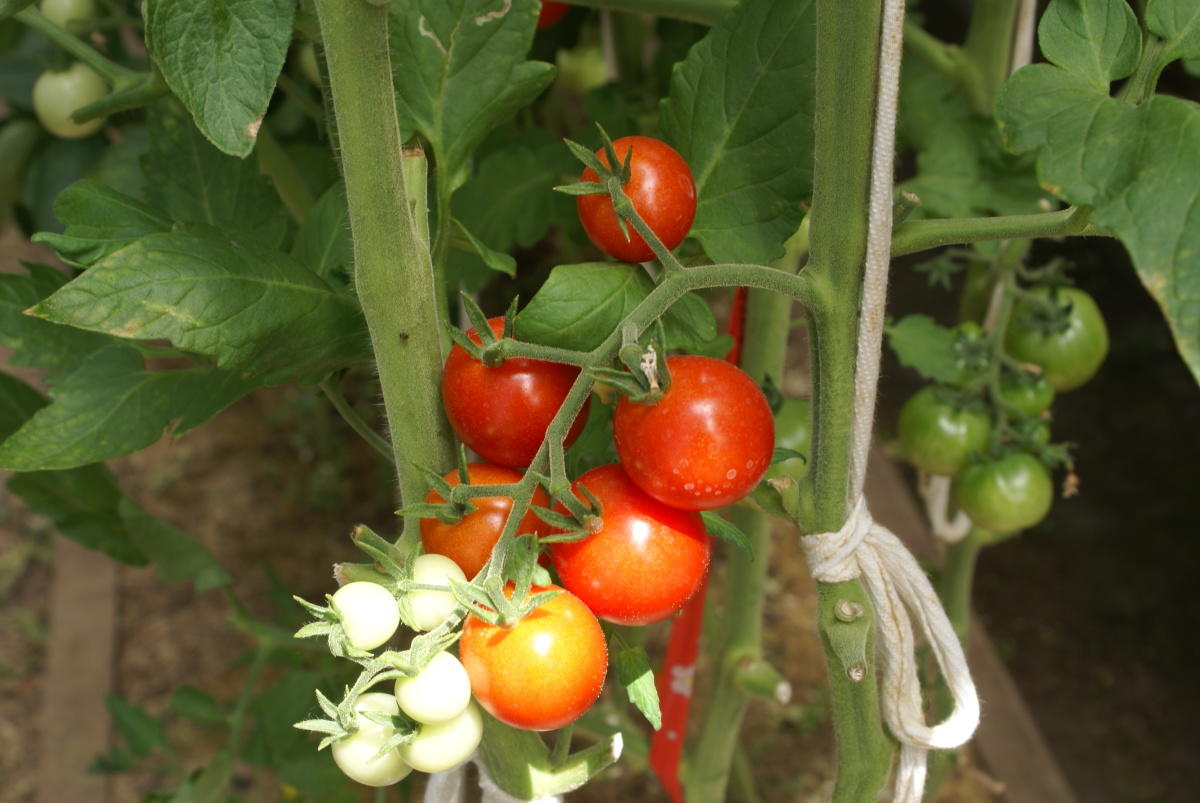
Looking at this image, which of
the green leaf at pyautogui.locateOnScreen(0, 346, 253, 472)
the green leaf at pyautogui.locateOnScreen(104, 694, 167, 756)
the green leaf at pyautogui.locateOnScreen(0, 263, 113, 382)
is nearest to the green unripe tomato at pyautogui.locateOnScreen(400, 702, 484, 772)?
the green leaf at pyautogui.locateOnScreen(0, 346, 253, 472)

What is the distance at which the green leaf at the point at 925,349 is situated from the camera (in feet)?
2.73

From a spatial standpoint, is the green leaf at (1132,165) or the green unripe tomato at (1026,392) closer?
the green leaf at (1132,165)

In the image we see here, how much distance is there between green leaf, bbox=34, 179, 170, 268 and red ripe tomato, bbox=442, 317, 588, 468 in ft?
0.61

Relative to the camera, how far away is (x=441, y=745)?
0.40 m

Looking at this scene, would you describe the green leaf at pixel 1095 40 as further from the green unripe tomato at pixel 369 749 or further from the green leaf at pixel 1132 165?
the green unripe tomato at pixel 369 749

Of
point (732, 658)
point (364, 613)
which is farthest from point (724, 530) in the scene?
point (732, 658)

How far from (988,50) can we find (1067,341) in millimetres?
236

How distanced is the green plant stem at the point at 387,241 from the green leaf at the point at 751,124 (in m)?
0.13

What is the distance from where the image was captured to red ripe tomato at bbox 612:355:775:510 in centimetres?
41

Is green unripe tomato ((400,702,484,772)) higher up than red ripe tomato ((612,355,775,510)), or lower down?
lower down

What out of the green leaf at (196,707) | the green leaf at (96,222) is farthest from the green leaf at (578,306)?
the green leaf at (196,707)

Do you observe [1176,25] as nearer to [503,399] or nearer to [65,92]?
[503,399]

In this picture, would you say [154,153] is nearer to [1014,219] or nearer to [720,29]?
[720,29]

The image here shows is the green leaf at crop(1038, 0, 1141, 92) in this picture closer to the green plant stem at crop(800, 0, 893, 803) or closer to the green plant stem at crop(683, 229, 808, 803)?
the green plant stem at crop(800, 0, 893, 803)
